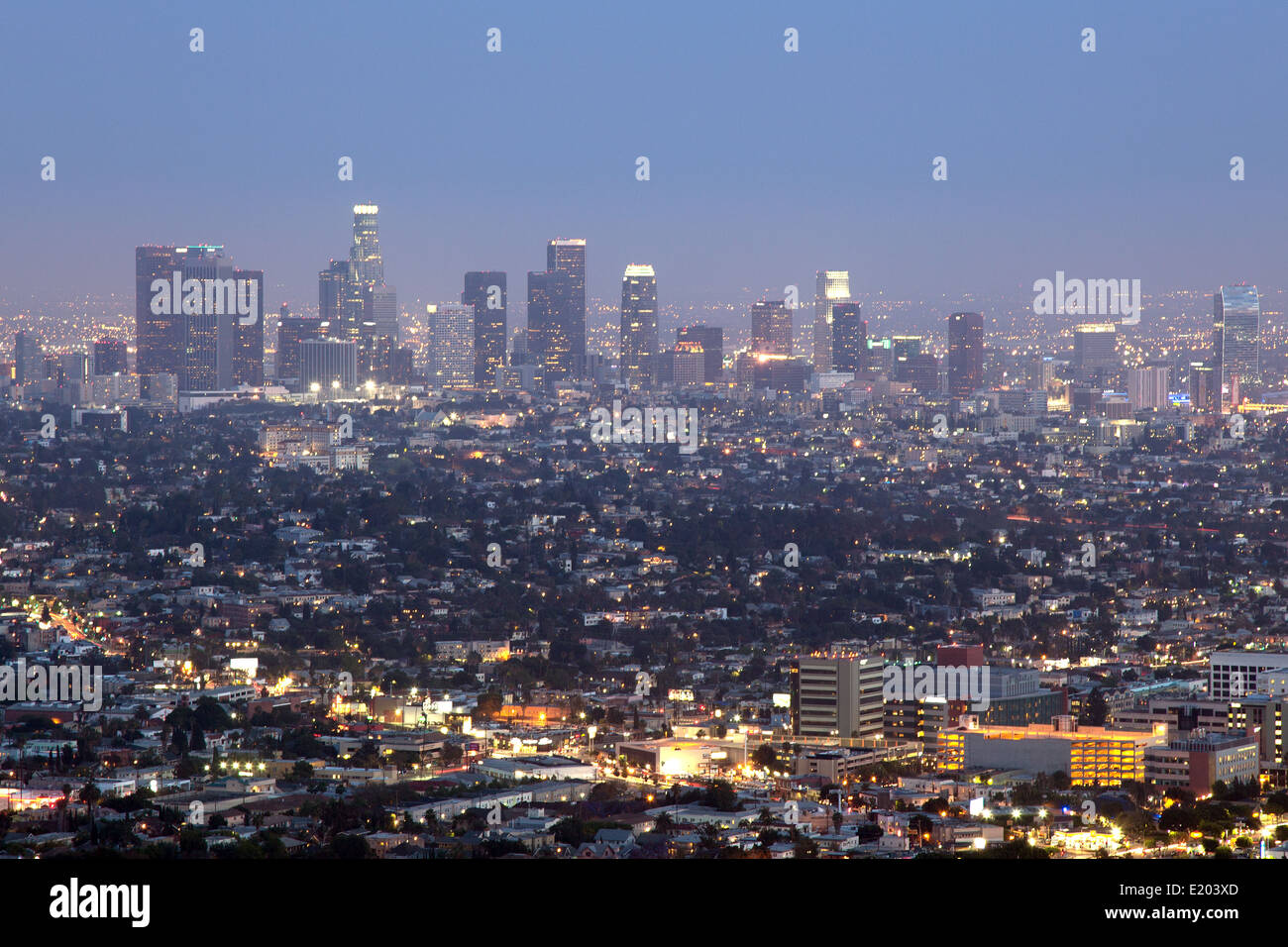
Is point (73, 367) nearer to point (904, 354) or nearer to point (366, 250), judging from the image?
point (366, 250)

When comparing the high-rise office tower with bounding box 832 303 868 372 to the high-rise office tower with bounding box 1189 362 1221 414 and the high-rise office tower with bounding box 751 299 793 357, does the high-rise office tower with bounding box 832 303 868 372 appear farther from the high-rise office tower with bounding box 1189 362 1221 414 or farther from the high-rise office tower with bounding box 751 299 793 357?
the high-rise office tower with bounding box 1189 362 1221 414

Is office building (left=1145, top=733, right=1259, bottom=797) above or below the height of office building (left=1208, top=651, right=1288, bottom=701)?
below

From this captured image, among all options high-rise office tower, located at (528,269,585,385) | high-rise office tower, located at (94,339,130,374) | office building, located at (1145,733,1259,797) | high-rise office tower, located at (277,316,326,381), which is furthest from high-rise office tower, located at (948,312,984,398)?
office building, located at (1145,733,1259,797)

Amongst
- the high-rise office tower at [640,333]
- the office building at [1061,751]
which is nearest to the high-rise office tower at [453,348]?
the high-rise office tower at [640,333]

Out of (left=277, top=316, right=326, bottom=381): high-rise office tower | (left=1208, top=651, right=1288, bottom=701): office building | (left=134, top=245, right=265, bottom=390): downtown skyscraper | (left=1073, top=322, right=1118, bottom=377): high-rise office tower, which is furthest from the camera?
(left=277, top=316, right=326, bottom=381): high-rise office tower
